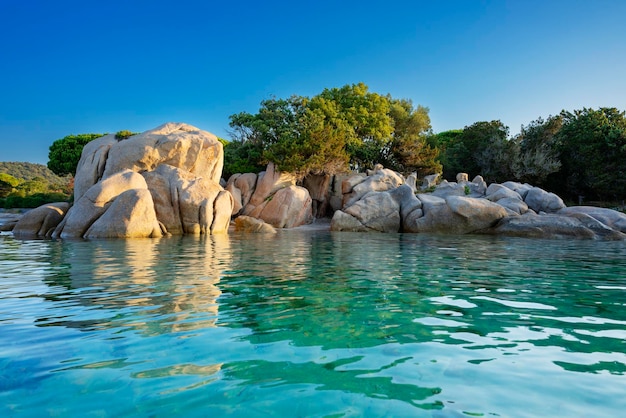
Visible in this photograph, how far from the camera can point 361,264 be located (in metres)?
9.03

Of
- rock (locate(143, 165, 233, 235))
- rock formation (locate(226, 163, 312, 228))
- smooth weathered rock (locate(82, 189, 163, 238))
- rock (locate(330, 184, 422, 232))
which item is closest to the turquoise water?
smooth weathered rock (locate(82, 189, 163, 238))

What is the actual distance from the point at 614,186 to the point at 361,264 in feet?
113

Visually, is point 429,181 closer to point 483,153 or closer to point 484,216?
point 483,153

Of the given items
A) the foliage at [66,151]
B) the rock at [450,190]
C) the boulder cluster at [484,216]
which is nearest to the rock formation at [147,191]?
the boulder cluster at [484,216]

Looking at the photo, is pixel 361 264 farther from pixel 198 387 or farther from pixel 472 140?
pixel 472 140

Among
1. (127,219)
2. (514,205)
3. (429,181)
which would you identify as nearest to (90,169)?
(127,219)

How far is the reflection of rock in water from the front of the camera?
4250 mm

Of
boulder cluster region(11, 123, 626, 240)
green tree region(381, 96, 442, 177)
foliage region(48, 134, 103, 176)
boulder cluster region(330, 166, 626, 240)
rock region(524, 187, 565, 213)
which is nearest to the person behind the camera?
boulder cluster region(11, 123, 626, 240)

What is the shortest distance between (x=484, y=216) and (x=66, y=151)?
39.2 metres

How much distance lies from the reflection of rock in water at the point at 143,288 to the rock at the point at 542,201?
65.4 ft

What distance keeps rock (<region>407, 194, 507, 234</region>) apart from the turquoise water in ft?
43.0

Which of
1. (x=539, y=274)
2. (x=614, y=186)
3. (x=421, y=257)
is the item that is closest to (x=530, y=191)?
(x=614, y=186)

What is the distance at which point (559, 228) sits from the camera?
17359mm

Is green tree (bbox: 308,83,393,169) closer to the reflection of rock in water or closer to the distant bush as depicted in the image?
the distant bush
